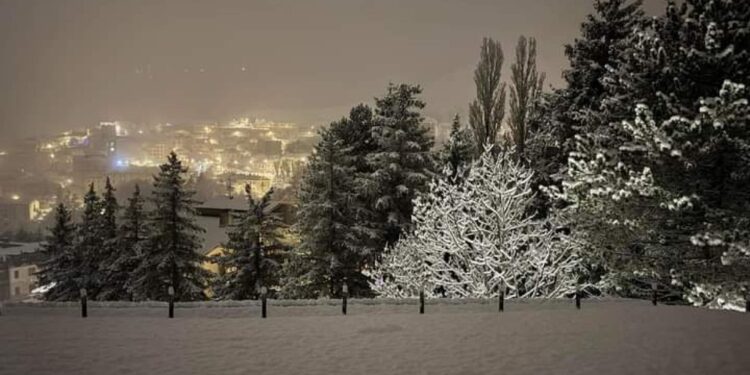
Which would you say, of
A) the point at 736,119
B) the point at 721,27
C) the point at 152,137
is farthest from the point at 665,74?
the point at 152,137

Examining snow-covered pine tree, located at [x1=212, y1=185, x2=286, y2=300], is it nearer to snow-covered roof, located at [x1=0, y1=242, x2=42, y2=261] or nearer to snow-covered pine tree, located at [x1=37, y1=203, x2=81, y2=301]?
snow-covered pine tree, located at [x1=37, y1=203, x2=81, y2=301]

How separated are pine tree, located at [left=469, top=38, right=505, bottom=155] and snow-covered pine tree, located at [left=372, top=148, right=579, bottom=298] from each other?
10656 millimetres

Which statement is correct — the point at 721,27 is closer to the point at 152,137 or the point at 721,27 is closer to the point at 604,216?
the point at 604,216

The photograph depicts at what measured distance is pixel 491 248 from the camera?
21828mm

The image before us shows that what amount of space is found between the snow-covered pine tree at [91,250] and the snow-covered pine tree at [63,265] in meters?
0.58

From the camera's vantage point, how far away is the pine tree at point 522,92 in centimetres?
3238

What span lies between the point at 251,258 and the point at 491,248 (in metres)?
13.3

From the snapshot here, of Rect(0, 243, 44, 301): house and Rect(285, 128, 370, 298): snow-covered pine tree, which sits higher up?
Rect(285, 128, 370, 298): snow-covered pine tree

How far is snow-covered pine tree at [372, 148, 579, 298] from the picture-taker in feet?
72.1

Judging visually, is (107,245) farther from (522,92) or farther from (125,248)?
(522,92)

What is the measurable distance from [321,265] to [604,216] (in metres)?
14.6

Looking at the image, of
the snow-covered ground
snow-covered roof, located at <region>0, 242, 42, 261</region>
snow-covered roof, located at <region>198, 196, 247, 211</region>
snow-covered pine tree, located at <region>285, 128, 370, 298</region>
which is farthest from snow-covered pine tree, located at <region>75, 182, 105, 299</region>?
snow-covered roof, located at <region>0, 242, 42, 261</region>

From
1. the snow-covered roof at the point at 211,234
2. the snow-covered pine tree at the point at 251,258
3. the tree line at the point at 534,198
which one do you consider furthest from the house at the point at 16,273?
the snow-covered pine tree at the point at 251,258

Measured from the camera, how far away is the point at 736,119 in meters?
14.0
